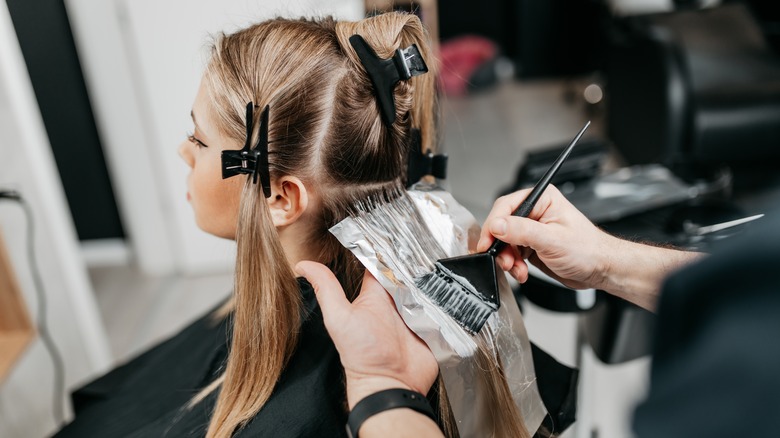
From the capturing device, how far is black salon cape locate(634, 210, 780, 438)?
32 centimetres

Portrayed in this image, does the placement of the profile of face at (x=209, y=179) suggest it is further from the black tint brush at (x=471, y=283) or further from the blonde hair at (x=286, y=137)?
the black tint brush at (x=471, y=283)

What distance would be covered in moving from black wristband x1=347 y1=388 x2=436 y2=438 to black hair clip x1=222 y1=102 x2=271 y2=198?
317mm

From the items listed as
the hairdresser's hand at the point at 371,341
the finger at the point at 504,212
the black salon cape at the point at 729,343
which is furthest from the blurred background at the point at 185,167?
the black salon cape at the point at 729,343

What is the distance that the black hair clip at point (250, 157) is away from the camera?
2.54 feet

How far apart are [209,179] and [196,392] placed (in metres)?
0.41

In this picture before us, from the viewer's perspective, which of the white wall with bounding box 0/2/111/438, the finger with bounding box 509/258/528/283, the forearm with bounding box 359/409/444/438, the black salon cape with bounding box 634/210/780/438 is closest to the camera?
the black salon cape with bounding box 634/210/780/438

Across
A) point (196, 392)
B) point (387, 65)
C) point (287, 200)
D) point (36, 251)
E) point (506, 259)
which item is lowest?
point (196, 392)

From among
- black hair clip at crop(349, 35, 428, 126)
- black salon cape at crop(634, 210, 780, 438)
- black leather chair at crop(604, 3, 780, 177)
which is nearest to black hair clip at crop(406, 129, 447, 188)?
black hair clip at crop(349, 35, 428, 126)

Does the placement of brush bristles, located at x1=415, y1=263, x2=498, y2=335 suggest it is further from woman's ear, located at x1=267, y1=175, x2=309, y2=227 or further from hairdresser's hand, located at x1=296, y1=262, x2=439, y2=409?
woman's ear, located at x1=267, y1=175, x2=309, y2=227

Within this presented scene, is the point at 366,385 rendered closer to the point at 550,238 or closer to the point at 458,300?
the point at 458,300

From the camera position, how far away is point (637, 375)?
185 cm

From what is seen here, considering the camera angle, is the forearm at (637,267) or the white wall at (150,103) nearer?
the forearm at (637,267)

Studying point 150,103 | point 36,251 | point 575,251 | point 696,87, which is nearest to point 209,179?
point 575,251

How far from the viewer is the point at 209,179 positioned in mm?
926
